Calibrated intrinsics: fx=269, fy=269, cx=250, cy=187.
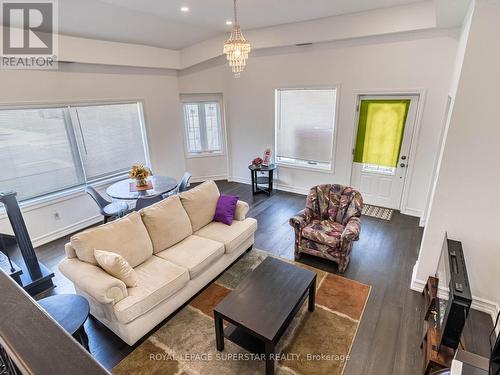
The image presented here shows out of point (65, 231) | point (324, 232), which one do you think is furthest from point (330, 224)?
point (65, 231)

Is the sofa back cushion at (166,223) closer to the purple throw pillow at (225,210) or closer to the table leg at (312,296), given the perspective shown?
the purple throw pillow at (225,210)

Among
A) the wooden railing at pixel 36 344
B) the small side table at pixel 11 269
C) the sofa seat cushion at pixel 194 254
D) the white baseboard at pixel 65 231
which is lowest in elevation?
the white baseboard at pixel 65 231

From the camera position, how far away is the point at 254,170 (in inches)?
238

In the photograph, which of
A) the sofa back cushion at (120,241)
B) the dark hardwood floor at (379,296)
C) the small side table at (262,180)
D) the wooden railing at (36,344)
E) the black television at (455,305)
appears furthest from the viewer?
the small side table at (262,180)

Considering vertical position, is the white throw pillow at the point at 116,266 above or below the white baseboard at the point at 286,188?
above

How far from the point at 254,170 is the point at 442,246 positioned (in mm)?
3848

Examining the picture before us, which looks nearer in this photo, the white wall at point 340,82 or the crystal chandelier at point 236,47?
the crystal chandelier at point 236,47

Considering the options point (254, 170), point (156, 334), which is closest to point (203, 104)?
point (254, 170)

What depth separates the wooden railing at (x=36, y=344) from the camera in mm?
686

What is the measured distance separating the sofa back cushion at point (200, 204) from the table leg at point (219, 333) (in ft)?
4.88

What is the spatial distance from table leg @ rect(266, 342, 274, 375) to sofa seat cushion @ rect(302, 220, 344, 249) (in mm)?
1707

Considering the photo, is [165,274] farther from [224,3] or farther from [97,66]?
[97,66]

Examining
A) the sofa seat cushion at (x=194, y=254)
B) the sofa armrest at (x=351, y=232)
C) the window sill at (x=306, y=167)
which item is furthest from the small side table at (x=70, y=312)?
the window sill at (x=306, y=167)

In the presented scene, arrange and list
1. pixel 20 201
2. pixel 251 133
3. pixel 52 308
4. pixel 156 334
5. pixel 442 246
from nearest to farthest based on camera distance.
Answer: pixel 52 308 → pixel 156 334 → pixel 442 246 → pixel 20 201 → pixel 251 133
